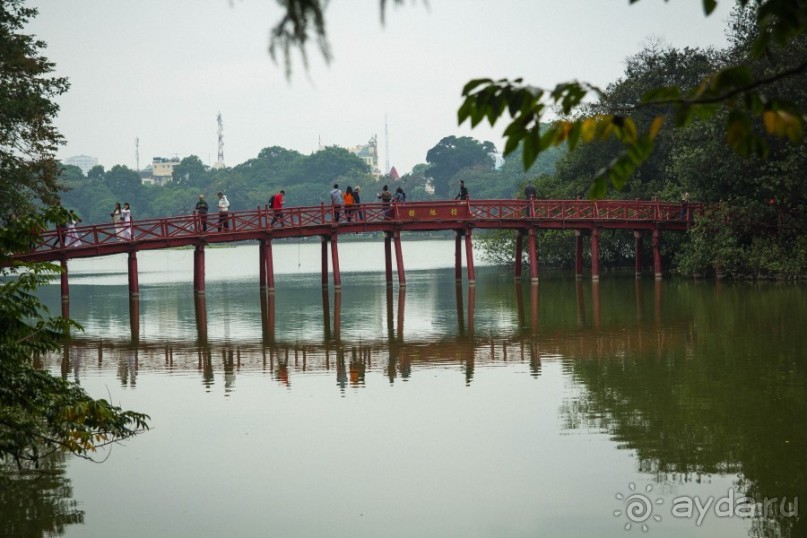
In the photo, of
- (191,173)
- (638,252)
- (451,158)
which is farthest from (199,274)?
(191,173)

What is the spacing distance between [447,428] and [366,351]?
7891 mm

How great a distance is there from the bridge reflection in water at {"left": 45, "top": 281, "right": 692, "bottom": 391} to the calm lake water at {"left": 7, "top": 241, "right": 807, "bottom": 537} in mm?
82

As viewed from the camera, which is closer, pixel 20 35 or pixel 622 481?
pixel 622 481

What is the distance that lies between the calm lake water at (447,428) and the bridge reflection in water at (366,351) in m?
0.08

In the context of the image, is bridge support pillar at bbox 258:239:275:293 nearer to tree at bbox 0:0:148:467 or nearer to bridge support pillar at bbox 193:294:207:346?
bridge support pillar at bbox 193:294:207:346

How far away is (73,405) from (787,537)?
6646mm

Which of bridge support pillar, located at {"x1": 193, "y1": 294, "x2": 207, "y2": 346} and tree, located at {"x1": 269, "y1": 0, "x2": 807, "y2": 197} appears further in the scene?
bridge support pillar, located at {"x1": 193, "y1": 294, "x2": 207, "y2": 346}

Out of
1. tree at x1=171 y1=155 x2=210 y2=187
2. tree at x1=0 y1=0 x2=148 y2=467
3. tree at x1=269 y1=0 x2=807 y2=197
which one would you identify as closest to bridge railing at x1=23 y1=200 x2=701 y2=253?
tree at x1=0 y1=0 x2=148 y2=467

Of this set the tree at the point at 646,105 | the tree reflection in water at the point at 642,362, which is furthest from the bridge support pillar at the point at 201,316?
the tree at the point at 646,105

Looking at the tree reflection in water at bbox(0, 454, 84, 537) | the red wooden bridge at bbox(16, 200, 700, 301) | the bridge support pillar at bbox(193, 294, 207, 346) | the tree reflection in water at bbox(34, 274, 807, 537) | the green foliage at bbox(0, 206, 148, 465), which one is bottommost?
the tree reflection in water at bbox(0, 454, 84, 537)

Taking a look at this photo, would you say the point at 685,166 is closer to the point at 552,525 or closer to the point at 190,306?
the point at 190,306

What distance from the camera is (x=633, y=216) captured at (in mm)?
39250

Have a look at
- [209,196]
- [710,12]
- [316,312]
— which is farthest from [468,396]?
[209,196]

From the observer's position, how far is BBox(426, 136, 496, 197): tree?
13300cm
